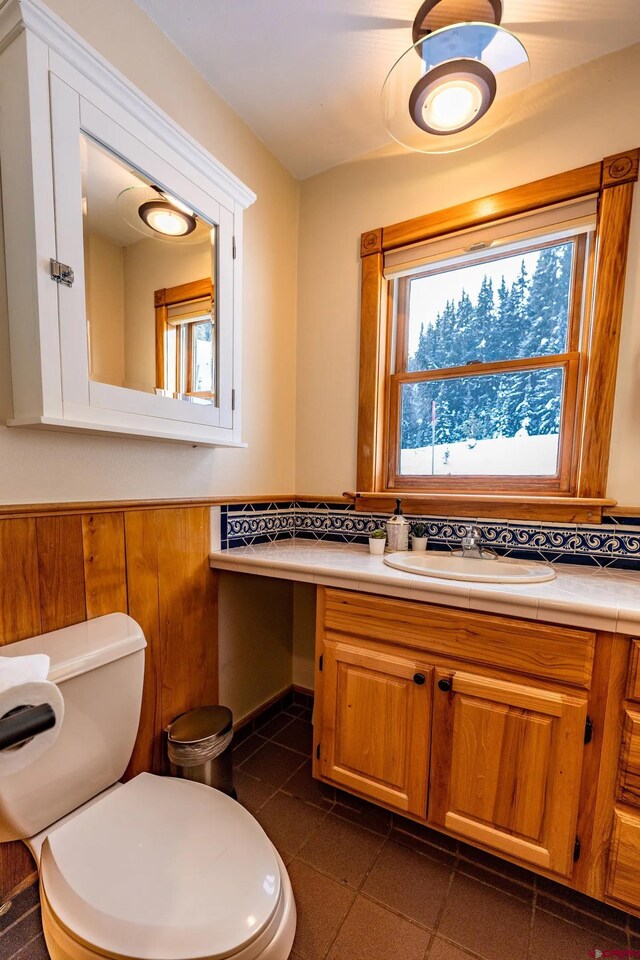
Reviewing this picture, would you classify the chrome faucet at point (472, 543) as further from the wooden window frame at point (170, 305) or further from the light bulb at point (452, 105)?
the light bulb at point (452, 105)

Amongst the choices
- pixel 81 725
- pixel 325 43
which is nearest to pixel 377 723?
pixel 81 725

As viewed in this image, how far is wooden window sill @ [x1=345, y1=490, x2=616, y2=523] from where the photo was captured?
1.35 meters

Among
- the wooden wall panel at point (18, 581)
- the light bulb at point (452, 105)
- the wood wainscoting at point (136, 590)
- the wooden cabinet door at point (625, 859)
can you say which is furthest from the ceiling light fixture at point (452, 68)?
the wooden cabinet door at point (625, 859)

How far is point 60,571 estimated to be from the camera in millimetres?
1042

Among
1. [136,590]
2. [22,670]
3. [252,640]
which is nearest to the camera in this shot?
[22,670]

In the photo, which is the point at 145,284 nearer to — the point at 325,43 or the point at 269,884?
the point at 325,43

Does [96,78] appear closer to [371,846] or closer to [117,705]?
[117,705]

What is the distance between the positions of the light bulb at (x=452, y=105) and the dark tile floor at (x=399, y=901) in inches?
91.8

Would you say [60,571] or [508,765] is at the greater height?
[60,571]

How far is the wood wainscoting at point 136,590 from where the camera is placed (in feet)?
3.20

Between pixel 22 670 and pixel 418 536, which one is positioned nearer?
pixel 22 670

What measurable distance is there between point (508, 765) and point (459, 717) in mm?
154

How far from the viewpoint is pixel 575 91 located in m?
1.34

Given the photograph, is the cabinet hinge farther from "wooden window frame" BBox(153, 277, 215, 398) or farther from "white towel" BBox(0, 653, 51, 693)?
"wooden window frame" BBox(153, 277, 215, 398)
